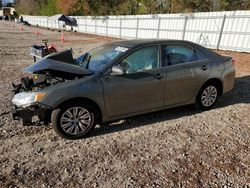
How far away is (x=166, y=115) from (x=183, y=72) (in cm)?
95

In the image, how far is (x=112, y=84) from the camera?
3.95m

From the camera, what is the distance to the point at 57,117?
12.3 ft

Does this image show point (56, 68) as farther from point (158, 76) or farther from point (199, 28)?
point (199, 28)

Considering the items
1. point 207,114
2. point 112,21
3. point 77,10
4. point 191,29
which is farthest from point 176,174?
point 77,10

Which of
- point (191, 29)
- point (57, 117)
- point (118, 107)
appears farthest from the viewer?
point (191, 29)

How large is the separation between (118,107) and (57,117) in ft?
3.32

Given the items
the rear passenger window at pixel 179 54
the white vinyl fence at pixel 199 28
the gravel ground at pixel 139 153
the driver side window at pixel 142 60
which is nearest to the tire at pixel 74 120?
the gravel ground at pixel 139 153

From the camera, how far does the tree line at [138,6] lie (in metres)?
20.1

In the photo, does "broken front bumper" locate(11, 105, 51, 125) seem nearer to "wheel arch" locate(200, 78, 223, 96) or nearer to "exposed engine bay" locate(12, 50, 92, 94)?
"exposed engine bay" locate(12, 50, 92, 94)

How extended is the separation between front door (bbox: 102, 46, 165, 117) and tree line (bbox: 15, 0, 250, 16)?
58.8ft

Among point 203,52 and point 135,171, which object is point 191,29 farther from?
point 135,171

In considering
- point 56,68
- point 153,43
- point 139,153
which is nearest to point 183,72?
point 153,43

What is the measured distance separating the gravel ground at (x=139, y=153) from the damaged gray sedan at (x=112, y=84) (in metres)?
0.32

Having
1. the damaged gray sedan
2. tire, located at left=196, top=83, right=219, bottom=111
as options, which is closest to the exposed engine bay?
the damaged gray sedan
